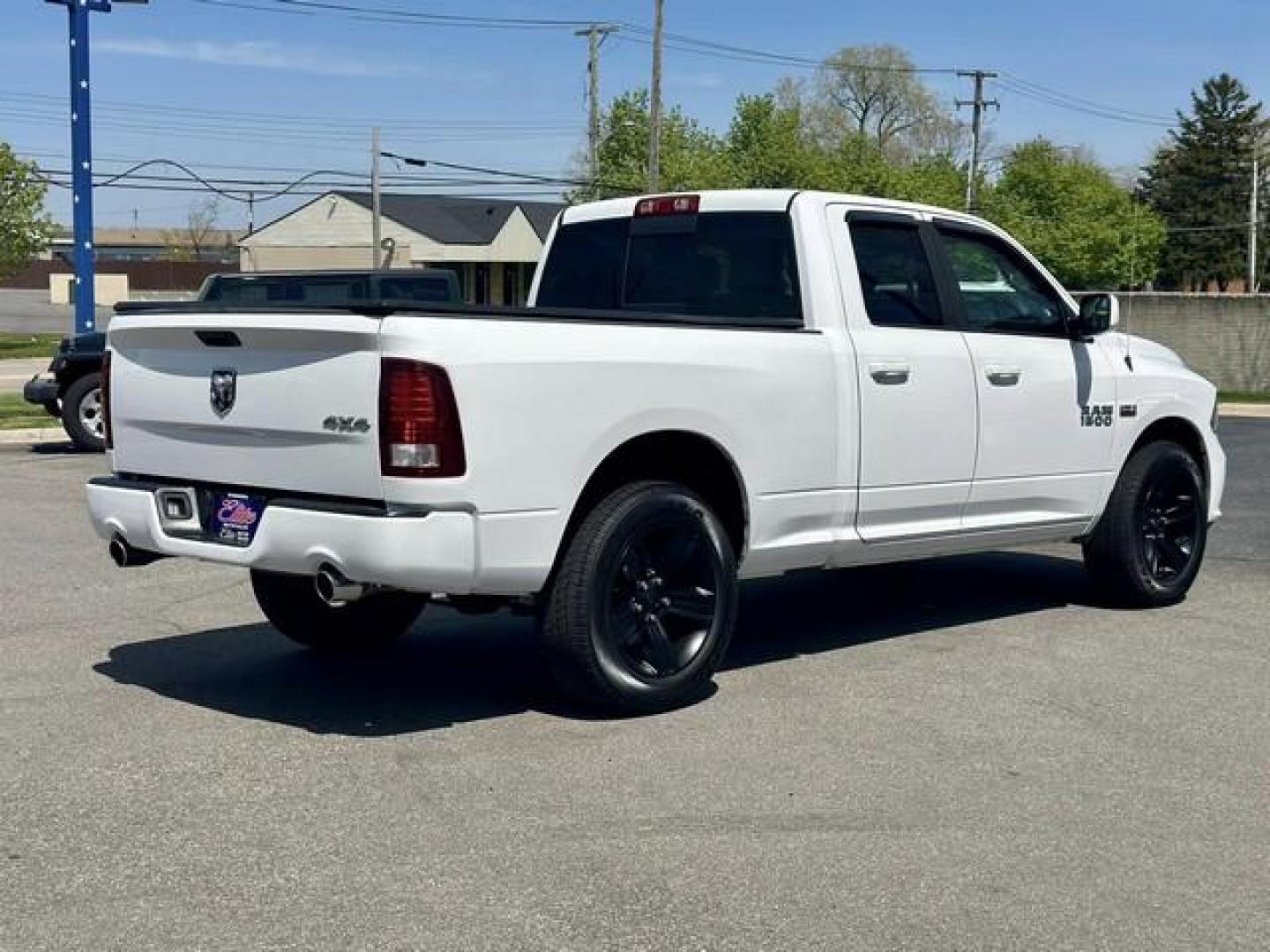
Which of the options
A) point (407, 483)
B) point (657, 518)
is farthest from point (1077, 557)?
point (407, 483)

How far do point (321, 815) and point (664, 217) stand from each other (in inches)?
139

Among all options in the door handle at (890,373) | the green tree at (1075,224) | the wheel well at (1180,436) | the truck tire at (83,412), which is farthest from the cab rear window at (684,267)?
the green tree at (1075,224)

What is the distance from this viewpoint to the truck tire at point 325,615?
24.3 feet

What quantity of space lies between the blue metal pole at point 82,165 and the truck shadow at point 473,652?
48.0ft

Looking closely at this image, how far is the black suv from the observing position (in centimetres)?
1478

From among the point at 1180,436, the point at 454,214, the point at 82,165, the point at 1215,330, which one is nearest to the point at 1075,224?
the point at 454,214

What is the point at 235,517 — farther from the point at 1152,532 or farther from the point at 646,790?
the point at 1152,532

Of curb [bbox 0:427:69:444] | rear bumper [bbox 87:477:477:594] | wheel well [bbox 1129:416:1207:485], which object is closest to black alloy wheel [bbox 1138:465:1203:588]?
wheel well [bbox 1129:416:1207:485]

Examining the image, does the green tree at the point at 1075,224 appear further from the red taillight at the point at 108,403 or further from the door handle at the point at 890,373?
the red taillight at the point at 108,403

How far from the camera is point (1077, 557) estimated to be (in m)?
10.7

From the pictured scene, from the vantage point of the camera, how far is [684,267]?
7523 millimetres

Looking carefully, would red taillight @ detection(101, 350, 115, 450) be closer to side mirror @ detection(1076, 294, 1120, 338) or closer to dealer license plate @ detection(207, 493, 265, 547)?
dealer license plate @ detection(207, 493, 265, 547)

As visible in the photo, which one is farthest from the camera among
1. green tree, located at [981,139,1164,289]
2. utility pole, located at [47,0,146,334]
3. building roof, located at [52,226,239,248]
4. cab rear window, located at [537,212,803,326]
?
building roof, located at [52,226,239,248]

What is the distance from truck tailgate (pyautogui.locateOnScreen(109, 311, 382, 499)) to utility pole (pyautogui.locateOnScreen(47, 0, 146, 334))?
15.7 m
